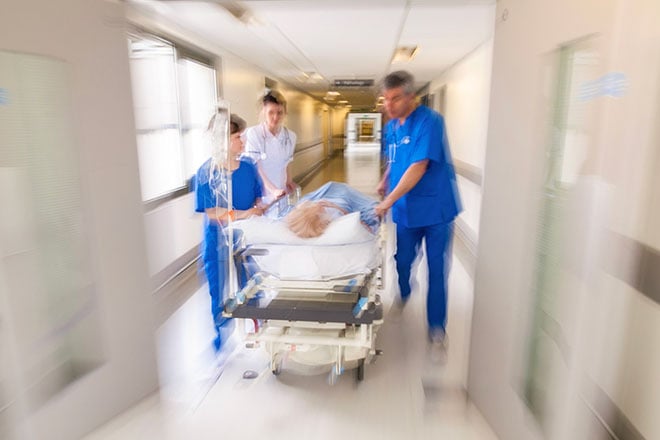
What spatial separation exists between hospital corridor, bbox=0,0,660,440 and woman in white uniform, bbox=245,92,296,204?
0.07 feet

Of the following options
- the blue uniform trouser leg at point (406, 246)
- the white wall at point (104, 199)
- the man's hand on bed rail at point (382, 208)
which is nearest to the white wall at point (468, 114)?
the blue uniform trouser leg at point (406, 246)

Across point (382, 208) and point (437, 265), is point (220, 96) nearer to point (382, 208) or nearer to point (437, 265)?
point (382, 208)

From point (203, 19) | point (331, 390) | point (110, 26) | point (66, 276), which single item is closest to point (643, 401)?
point (331, 390)

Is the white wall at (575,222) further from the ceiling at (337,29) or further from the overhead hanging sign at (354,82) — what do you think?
the overhead hanging sign at (354,82)

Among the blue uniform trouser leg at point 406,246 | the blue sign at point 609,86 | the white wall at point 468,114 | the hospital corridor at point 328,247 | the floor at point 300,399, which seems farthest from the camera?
the white wall at point 468,114

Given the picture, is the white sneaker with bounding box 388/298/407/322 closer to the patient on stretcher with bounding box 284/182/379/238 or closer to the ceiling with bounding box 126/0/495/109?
the patient on stretcher with bounding box 284/182/379/238

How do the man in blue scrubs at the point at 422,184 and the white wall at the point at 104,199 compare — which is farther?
the man in blue scrubs at the point at 422,184

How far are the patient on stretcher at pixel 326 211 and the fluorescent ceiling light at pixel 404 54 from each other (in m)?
1.83

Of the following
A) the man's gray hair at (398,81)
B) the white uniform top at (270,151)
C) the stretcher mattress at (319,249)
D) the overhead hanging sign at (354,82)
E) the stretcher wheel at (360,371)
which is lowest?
the stretcher wheel at (360,371)

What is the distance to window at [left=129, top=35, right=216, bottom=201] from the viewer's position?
2656mm

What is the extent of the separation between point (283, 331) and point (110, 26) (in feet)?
4.86

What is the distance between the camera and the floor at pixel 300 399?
6.07ft

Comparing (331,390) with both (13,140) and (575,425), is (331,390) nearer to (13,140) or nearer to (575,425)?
(575,425)

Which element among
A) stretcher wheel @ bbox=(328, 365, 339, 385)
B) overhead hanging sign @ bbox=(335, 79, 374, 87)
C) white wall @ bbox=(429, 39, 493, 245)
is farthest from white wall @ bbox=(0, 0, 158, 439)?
overhead hanging sign @ bbox=(335, 79, 374, 87)
